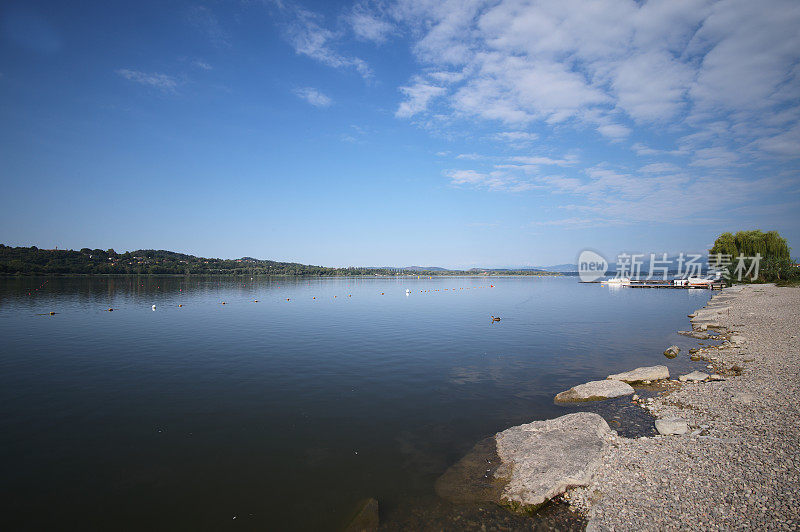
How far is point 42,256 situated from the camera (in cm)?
14550

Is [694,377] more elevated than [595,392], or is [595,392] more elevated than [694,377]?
[694,377]

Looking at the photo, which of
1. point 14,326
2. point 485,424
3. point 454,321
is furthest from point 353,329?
point 14,326

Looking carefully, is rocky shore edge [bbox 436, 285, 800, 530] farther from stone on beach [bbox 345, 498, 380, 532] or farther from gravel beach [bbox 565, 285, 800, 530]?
stone on beach [bbox 345, 498, 380, 532]

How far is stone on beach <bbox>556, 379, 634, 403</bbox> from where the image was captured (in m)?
14.4

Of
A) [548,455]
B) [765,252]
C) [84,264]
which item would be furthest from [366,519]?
[84,264]

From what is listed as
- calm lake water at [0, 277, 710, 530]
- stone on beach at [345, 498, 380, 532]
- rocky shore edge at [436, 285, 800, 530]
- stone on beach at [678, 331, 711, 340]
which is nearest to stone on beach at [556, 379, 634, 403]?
rocky shore edge at [436, 285, 800, 530]

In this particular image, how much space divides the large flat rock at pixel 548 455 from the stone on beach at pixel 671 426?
152cm

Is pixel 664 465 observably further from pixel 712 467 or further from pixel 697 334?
pixel 697 334

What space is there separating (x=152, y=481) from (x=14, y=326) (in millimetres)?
33687

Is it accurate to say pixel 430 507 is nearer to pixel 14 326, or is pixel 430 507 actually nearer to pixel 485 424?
pixel 485 424

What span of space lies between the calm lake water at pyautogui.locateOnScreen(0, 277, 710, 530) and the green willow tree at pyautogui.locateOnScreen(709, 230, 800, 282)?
197 ft

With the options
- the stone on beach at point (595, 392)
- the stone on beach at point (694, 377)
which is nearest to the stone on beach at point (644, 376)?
the stone on beach at point (694, 377)

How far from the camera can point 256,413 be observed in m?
13.3

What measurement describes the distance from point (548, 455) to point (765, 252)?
90868 mm
